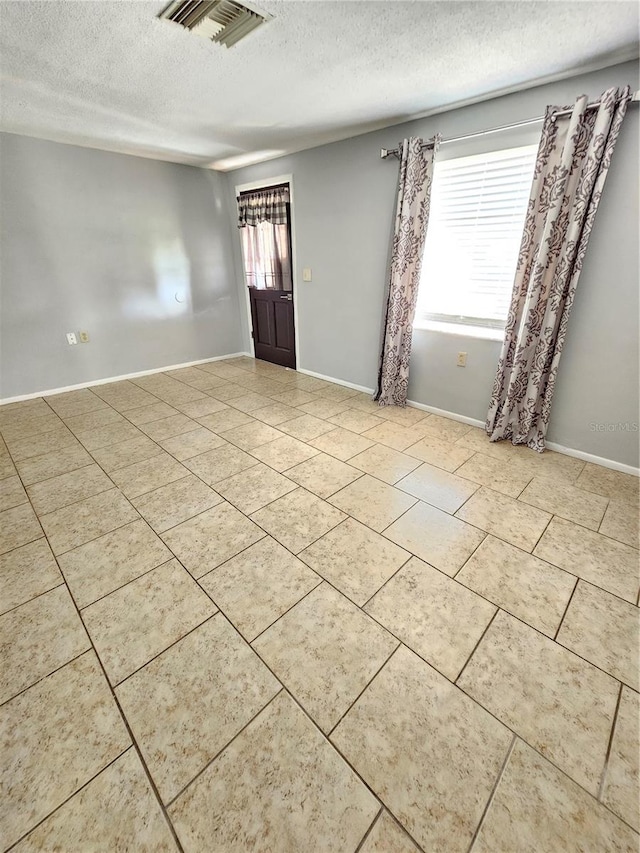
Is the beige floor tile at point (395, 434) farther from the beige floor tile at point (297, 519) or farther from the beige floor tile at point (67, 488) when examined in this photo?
the beige floor tile at point (67, 488)

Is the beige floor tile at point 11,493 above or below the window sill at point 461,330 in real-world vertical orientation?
below

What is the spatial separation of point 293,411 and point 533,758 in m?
2.76

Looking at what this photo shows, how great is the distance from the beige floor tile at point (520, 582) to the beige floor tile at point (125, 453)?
2222mm

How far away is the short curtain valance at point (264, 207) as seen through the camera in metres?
4.02

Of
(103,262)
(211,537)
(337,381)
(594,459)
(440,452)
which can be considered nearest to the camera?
(211,537)

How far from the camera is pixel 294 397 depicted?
3771 mm

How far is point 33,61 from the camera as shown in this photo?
6.45ft

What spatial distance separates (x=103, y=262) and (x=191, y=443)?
2.49 m

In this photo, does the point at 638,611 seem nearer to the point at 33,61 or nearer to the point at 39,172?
the point at 33,61

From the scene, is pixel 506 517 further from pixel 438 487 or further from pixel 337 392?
pixel 337 392

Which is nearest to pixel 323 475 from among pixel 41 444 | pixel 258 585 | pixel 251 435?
pixel 251 435

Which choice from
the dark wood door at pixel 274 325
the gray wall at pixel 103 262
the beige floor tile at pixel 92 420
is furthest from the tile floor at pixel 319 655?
the dark wood door at pixel 274 325

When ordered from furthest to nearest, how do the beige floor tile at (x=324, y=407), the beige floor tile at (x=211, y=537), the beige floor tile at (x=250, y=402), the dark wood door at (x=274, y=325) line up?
the dark wood door at (x=274, y=325)
the beige floor tile at (x=250, y=402)
the beige floor tile at (x=324, y=407)
the beige floor tile at (x=211, y=537)

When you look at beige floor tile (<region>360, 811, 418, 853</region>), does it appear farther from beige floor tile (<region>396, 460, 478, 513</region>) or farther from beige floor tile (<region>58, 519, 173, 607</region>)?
beige floor tile (<region>396, 460, 478, 513</region>)
